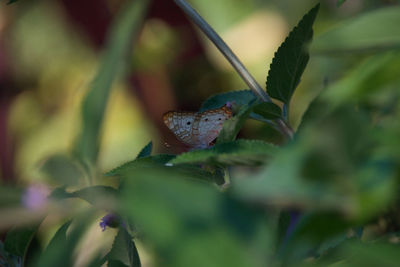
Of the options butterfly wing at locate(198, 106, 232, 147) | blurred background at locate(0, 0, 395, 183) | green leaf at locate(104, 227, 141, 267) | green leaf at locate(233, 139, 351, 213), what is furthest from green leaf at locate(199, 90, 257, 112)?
blurred background at locate(0, 0, 395, 183)

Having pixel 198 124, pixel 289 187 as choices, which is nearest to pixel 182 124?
pixel 198 124

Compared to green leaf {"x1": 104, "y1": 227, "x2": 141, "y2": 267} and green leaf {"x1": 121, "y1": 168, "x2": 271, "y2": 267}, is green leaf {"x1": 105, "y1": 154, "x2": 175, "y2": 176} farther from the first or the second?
green leaf {"x1": 121, "y1": 168, "x2": 271, "y2": 267}

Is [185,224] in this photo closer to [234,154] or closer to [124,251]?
[234,154]

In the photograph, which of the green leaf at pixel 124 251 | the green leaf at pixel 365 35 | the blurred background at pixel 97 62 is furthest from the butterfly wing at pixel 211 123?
the blurred background at pixel 97 62

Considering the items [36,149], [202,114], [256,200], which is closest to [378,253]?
[256,200]

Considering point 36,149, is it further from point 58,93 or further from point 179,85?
point 179,85
